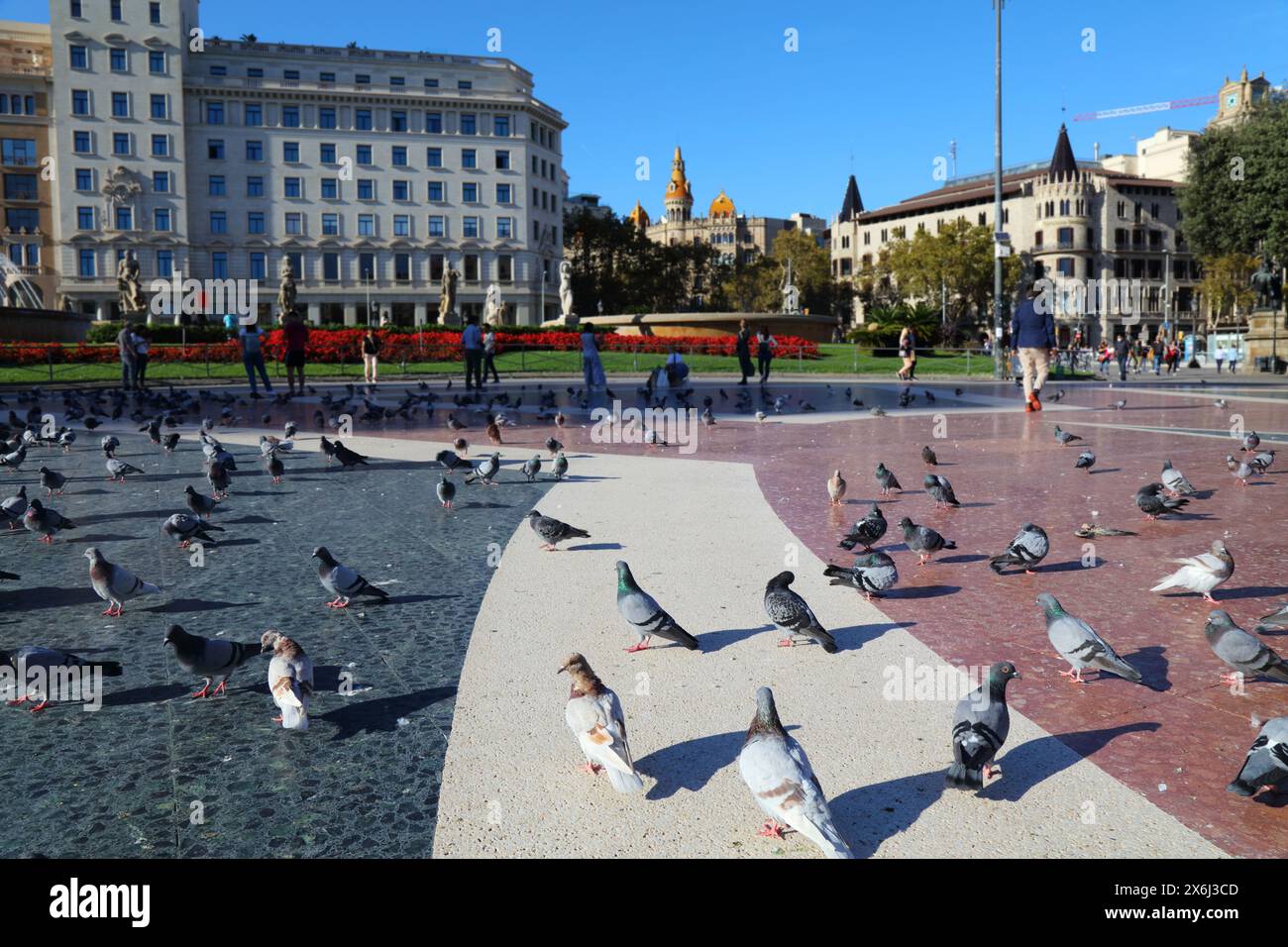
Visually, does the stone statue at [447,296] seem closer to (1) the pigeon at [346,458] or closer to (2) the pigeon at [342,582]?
(1) the pigeon at [346,458]

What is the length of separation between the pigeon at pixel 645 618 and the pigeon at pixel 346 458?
21.4 ft

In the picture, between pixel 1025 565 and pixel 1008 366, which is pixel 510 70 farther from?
pixel 1025 565

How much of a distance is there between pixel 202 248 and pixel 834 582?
79.0m

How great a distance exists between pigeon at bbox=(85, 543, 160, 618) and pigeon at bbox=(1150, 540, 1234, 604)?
556 cm

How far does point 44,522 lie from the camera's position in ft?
22.3

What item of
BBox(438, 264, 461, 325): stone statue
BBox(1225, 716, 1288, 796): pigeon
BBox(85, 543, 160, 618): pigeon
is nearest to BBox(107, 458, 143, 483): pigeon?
BBox(85, 543, 160, 618): pigeon

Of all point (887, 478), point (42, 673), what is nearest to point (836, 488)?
point (887, 478)

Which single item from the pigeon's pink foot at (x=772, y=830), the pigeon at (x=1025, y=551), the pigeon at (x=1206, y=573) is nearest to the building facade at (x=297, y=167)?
the pigeon at (x=1025, y=551)

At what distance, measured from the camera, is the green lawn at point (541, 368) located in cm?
2902

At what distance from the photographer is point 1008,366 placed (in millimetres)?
34344

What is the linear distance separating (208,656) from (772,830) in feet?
7.93

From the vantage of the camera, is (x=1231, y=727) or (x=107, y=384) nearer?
(x=1231, y=727)

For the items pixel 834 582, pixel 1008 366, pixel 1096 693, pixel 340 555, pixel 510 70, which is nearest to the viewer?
pixel 1096 693
